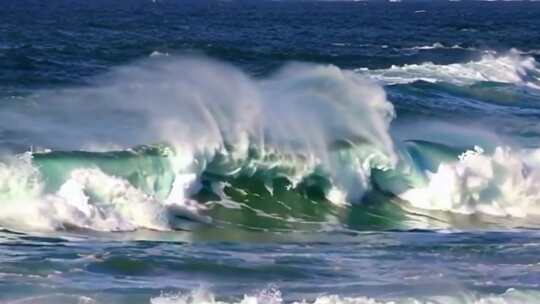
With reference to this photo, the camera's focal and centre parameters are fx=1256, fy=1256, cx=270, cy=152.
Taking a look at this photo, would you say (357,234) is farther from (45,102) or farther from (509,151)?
(45,102)

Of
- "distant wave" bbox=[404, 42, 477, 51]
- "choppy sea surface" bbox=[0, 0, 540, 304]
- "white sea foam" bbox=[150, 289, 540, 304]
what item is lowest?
"white sea foam" bbox=[150, 289, 540, 304]

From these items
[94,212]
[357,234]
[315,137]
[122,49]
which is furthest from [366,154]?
[122,49]

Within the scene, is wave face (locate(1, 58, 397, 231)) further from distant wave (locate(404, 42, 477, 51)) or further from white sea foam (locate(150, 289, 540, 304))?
distant wave (locate(404, 42, 477, 51))

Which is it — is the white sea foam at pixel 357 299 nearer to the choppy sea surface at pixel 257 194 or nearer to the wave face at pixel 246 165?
the choppy sea surface at pixel 257 194

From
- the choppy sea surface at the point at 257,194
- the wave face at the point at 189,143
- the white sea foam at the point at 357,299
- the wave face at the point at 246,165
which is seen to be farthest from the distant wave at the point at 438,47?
the white sea foam at the point at 357,299

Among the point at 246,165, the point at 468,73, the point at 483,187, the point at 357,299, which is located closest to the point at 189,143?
the point at 246,165

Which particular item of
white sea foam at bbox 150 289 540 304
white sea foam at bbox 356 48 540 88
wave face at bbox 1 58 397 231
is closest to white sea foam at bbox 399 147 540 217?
wave face at bbox 1 58 397 231

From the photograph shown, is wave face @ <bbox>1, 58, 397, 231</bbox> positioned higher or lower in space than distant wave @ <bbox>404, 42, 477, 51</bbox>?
lower
